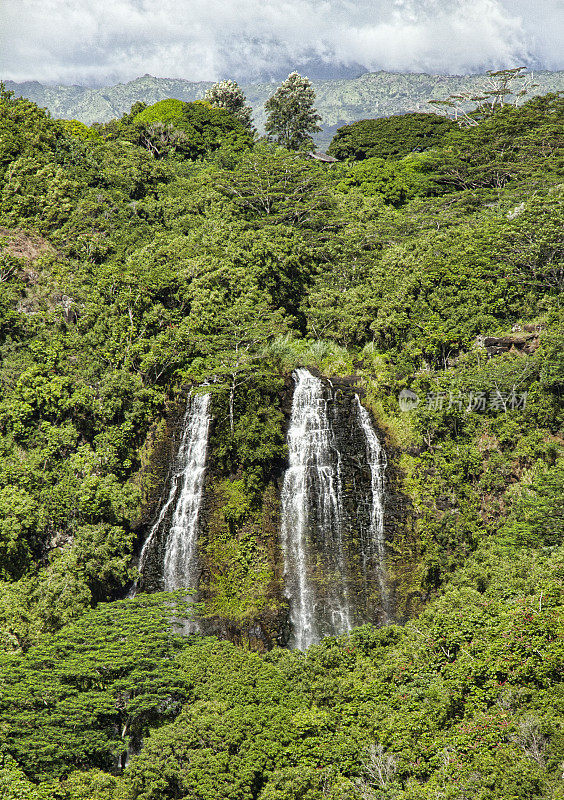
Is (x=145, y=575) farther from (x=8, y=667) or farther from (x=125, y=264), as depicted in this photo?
(x=125, y=264)

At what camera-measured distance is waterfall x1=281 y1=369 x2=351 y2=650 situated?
23.5 m

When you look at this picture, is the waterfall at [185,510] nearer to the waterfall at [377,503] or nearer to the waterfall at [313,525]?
the waterfall at [313,525]

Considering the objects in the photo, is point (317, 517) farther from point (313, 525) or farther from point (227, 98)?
point (227, 98)

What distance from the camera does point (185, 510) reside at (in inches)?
1003

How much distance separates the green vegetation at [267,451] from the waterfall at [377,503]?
587mm

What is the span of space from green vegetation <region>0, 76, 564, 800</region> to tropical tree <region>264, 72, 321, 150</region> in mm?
11225

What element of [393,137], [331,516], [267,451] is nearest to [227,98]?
[393,137]

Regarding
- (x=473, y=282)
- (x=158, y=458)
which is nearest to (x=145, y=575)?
(x=158, y=458)

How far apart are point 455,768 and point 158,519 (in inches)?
633

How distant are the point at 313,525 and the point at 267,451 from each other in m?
3.42

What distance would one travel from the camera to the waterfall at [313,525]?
77.0ft

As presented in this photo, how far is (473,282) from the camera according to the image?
95.9 ft

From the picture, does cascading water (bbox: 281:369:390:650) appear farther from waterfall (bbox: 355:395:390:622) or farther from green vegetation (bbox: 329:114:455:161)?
green vegetation (bbox: 329:114:455:161)

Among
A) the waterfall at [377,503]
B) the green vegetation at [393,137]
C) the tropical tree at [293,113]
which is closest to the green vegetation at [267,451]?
the waterfall at [377,503]
